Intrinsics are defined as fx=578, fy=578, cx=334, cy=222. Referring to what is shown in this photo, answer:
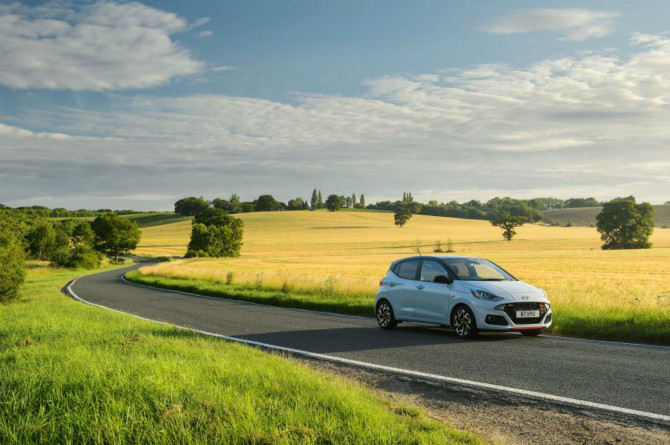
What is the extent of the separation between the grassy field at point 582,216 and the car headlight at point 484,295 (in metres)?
150

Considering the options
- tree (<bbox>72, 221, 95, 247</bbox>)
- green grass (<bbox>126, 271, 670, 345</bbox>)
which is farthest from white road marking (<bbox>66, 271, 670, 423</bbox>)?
tree (<bbox>72, 221, 95, 247</bbox>)

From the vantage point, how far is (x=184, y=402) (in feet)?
16.9

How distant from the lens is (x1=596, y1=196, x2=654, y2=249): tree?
81.9 meters

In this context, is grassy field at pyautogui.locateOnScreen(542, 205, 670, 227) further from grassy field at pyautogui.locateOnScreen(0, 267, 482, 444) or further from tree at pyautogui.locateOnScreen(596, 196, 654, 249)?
grassy field at pyautogui.locateOnScreen(0, 267, 482, 444)

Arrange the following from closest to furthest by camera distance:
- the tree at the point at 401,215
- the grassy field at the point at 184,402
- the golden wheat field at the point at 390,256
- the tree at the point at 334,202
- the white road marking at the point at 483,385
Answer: the grassy field at the point at 184,402 < the white road marking at the point at 483,385 < the golden wheat field at the point at 390,256 < the tree at the point at 401,215 < the tree at the point at 334,202

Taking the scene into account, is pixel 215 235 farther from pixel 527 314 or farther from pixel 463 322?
pixel 527 314

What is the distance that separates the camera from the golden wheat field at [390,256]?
20516 millimetres

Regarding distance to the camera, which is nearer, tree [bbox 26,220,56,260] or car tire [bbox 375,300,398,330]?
car tire [bbox 375,300,398,330]

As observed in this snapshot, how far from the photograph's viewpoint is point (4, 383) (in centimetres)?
592

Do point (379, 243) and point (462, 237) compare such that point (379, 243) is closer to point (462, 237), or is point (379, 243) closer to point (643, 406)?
point (462, 237)

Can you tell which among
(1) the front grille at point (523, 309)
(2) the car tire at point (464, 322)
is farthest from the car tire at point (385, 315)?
(1) the front grille at point (523, 309)

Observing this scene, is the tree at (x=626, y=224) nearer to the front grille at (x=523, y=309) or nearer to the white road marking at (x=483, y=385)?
the front grille at (x=523, y=309)

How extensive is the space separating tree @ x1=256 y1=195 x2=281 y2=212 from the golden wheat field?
18.2 meters

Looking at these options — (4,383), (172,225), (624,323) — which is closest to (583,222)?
(172,225)
